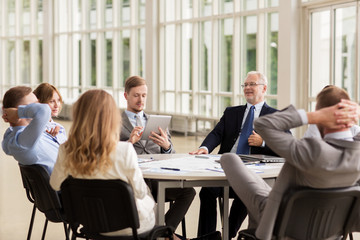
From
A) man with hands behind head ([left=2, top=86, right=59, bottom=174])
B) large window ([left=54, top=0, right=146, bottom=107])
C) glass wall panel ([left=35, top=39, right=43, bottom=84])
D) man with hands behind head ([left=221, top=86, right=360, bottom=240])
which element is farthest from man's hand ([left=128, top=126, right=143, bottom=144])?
glass wall panel ([left=35, top=39, right=43, bottom=84])

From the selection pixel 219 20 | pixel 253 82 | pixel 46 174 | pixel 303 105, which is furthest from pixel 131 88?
pixel 219 20

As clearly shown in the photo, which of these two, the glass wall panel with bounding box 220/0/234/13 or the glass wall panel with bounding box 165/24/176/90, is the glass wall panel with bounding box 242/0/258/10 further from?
the glass wall panel with bounding box 165/24/176/90

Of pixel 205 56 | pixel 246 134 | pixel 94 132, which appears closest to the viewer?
pixel 94 132

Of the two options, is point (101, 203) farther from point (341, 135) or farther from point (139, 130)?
point (139, 130)

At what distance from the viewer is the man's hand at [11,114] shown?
4.26 m

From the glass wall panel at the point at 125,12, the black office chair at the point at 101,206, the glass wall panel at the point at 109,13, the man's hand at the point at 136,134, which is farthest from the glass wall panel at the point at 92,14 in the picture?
the black office chair at the point at 101,206

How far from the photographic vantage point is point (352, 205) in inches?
132

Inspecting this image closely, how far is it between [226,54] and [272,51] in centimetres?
210

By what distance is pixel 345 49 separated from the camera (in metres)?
12.1

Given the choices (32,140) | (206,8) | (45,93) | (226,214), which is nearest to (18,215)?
(45,93)

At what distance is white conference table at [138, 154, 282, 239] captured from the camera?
397 centimetres

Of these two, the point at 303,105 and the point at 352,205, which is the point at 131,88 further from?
the point at 303,105

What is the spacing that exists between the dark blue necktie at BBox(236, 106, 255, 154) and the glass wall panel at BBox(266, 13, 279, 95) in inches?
350

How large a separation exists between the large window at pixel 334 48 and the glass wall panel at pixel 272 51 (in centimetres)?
128
